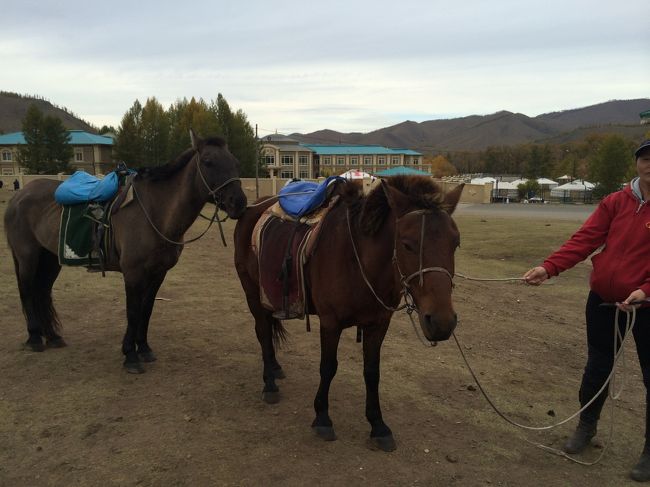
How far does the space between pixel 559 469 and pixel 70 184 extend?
17.7ft

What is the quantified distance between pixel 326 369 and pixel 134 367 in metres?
2.30

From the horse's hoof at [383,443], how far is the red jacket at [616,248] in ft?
5.55

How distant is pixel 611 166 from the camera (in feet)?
141

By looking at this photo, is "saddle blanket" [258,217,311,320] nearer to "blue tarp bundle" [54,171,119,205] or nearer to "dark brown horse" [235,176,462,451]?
"dark brown horse" [235,176,462,451]

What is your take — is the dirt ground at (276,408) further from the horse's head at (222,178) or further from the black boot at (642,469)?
the horse's head at (222,178)

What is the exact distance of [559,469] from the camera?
10.2 feet

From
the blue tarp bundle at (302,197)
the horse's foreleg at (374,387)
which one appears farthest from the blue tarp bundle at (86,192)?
the horse's foreleg at (374,387)

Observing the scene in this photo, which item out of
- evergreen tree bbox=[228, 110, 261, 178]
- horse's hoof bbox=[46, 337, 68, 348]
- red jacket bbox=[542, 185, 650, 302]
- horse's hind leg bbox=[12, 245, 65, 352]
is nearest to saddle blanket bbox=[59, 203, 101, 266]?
horse's hind leg bbox=[12, 245, 65, 352]

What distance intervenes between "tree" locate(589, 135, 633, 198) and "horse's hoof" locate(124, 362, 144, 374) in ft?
155

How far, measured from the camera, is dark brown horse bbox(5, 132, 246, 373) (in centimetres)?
442

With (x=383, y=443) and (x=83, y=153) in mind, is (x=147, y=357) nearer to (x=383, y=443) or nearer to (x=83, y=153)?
(x=383, y=443)

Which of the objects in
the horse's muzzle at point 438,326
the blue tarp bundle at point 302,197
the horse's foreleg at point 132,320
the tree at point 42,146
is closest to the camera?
the horse's muzzle at point 438,326

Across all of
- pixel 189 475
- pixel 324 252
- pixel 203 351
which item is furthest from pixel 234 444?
pixel 203 351

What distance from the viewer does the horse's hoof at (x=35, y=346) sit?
507cm
